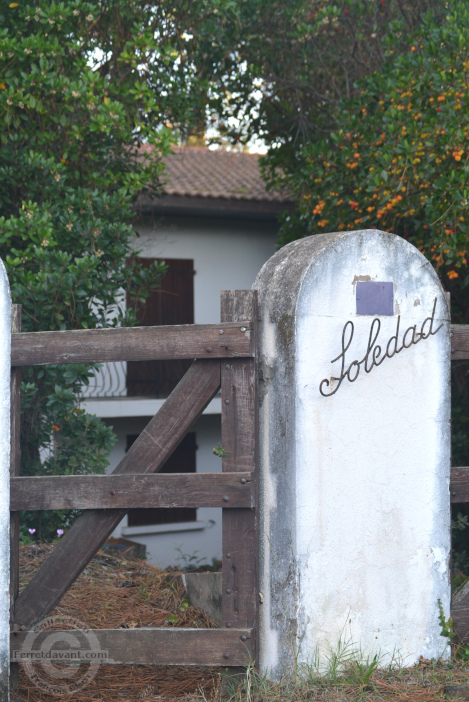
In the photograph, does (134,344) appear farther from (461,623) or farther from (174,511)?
(174,511)

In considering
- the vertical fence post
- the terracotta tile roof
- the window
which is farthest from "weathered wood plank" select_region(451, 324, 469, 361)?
the window

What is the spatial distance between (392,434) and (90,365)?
11.4 ft

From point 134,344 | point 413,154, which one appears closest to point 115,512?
point 134,344

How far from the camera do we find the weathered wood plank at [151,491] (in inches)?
129

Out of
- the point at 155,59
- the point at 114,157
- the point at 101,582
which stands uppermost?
the point at 155,59

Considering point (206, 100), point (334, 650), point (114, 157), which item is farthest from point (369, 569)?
point (206, 100)

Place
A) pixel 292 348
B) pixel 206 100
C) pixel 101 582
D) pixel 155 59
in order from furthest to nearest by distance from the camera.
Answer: pixel 206 100
pixel 155 59
pixel 101 582
pixel 292 348

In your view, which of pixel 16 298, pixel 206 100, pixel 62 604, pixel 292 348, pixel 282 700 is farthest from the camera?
pixel 206 100

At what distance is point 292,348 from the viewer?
10.9 feet

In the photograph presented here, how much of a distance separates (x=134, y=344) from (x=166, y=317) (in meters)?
8.96

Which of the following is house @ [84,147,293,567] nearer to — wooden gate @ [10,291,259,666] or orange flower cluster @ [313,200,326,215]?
orange flower cluster @ [313,200,326,215]

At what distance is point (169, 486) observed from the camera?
3.27m

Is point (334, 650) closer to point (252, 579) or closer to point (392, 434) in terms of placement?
point (252, 579)

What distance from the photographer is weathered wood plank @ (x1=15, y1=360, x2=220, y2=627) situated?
131 inches
